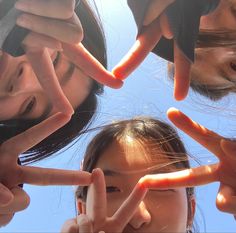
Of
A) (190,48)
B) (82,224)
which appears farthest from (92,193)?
(190,48)

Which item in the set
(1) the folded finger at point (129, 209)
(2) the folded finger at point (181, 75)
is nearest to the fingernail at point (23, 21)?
(2) the folded finger at point (181, 75)

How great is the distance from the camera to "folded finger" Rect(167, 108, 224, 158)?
705 millimetres

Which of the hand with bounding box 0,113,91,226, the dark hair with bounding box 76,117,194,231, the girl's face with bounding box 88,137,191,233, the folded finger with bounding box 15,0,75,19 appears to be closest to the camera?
the folded finger with bounding box 15,0,75,19

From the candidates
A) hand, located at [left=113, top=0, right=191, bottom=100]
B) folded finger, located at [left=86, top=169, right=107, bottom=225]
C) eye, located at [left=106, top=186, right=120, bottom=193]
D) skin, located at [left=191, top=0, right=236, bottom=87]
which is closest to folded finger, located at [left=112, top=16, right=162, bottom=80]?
hand, located at [left=113, top=0, right=191, bottom=100]

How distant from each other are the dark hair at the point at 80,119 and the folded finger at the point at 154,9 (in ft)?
0.58

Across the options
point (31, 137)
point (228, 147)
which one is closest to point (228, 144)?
point (228, 147)

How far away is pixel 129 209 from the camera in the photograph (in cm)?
76

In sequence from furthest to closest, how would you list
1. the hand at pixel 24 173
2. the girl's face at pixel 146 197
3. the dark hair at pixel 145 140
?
the dark hair at pixel 145 140
the girl's face at pixel 146 197
the hand at pixel 24 173

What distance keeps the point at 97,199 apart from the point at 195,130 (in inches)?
9.1

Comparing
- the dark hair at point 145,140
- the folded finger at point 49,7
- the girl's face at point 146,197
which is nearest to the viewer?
the folded finger at point 49,7

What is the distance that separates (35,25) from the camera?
0.65 metres

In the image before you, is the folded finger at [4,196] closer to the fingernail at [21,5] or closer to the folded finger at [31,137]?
the folded finger at [31,137]

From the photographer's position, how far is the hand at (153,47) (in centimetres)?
67

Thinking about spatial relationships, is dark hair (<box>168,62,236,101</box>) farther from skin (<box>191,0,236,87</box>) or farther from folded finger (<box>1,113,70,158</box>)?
folded finger (<box>1,113,70,158</box>)
